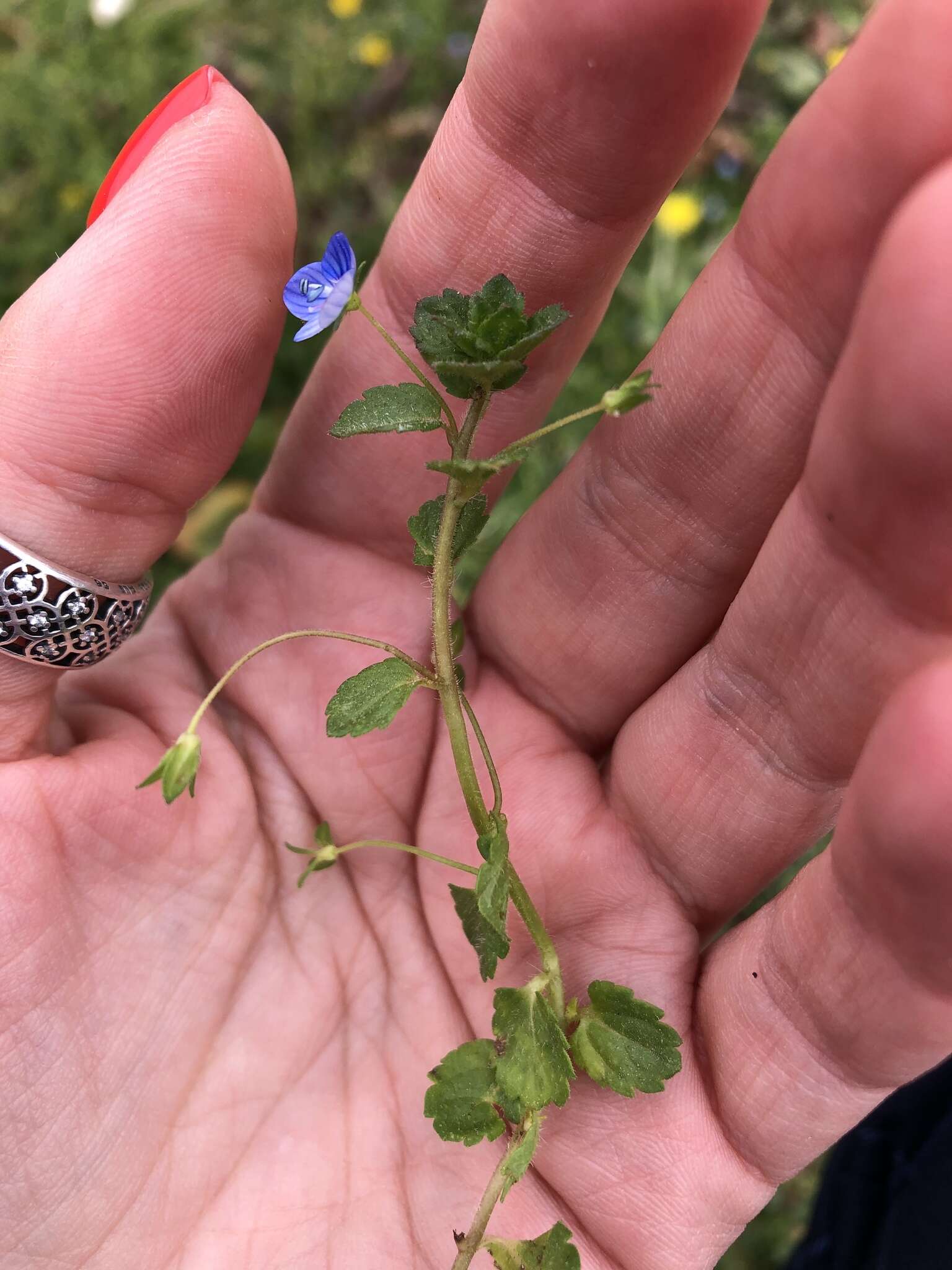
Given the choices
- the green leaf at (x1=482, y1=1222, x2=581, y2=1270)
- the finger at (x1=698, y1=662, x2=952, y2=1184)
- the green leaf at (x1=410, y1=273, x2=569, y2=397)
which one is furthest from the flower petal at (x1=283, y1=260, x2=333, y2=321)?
the green leaf at (x1=482, y1=1222, x2=581, y2=1270)

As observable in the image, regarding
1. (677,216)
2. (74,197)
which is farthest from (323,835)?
(74,197)

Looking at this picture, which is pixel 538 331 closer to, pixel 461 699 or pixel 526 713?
pixel 461 699

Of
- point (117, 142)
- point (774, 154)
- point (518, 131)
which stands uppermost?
point (774, 154)

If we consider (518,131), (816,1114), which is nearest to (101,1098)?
(816,1114)

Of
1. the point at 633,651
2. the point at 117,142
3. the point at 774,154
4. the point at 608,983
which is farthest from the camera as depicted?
the point at 117,142

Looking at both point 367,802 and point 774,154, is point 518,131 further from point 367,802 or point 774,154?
point 367,802

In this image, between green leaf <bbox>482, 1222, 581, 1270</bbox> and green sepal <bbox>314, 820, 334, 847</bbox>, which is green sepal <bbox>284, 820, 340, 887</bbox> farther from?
green leaf <bbox>482, 1222, 581, 1270</bbox>
